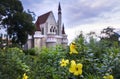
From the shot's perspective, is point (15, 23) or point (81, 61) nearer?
point (81, 61)

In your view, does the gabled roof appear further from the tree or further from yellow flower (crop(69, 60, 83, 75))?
yellow flower (crop(69, 60, 83, 75))

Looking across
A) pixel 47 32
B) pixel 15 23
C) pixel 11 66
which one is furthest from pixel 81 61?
pixel 47 32

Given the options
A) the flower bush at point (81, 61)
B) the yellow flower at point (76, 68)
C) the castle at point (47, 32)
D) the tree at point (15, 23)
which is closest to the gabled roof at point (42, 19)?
the castle at point (47, 32)

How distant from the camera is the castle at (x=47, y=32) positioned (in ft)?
168

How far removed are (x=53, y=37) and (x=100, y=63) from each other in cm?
4835

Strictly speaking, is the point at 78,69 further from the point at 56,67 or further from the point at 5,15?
the point at 5,15

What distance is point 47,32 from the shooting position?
52.7 m

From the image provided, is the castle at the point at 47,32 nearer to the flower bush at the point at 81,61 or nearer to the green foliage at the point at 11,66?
the green foliage at the point at 11,66

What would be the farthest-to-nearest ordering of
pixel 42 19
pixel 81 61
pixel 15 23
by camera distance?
1. pixel 42 19
2. pixel 15 23
3. pixel 81 61

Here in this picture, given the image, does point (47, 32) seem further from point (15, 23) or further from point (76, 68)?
point (76, 68)

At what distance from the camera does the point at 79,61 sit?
2645mm

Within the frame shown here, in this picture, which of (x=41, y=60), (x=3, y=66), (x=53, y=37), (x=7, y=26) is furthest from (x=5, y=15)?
(x=41, y=60)

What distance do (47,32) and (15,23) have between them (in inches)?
596

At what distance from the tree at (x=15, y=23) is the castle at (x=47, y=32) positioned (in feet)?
37.8
